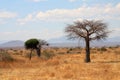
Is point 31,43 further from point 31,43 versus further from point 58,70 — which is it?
point 58,70

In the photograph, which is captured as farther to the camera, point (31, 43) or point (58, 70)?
point (31, 43)

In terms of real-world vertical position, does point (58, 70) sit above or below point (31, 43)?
below

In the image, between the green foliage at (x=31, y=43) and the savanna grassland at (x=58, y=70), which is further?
the green foliage at (x=31, y=43)

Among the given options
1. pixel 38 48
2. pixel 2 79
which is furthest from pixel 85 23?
pixel 2 79

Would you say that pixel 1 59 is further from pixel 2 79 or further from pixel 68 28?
pixel 2 79

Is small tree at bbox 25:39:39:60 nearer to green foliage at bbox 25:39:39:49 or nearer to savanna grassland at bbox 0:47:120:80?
green foliage at bbox 25:39:39:49

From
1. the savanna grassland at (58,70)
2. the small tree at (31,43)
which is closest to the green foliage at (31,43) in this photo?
the small tree at (31,43)

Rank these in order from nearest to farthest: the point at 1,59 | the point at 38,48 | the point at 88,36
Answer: the point at 1,59 < the point at 88,36 < the point at 38,48

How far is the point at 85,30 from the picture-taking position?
136 feet

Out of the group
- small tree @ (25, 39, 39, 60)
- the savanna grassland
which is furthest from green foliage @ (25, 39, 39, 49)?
Answer: the savanna grassland

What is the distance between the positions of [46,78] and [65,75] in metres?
1.50

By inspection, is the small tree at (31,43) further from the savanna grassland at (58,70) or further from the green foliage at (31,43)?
the savanna grassland at (58,70)

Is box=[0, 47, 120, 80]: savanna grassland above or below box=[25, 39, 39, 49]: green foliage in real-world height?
below

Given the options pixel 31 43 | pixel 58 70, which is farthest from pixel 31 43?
pixel 58 70
